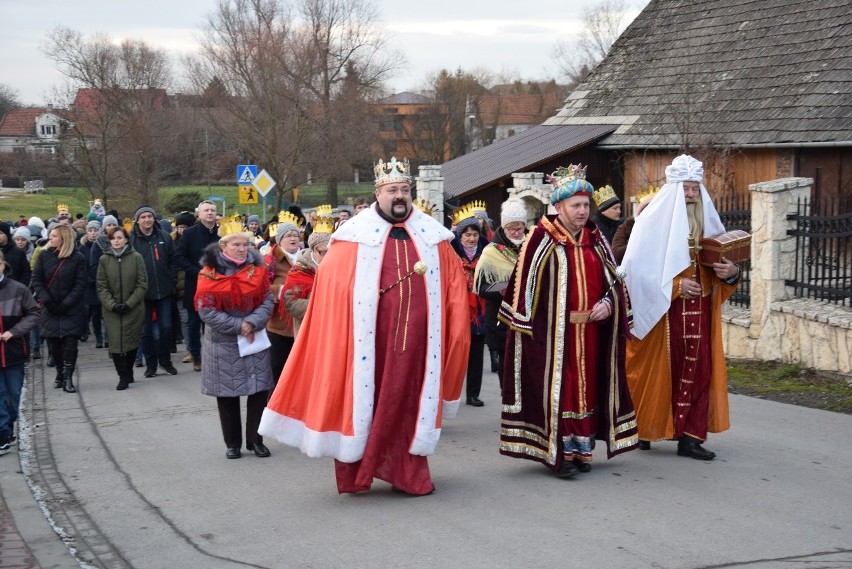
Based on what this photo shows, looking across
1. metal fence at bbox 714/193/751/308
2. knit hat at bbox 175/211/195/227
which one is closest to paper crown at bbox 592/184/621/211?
metal fence at bbox 714/193/751/308

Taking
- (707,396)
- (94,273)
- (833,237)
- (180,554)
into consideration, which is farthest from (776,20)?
(180,554)

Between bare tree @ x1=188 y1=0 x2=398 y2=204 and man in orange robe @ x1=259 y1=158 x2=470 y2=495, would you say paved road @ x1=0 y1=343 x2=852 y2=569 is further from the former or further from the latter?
bare tree @ x1=188 y1=0 x2=398 y2=204

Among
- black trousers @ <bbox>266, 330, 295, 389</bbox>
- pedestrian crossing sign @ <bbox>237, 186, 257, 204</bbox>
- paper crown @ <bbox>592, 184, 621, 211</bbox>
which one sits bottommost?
black trousers @ <bbox>266, 330, 295, 389</bbox>

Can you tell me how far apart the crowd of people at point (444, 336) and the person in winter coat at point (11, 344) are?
0.01 metres

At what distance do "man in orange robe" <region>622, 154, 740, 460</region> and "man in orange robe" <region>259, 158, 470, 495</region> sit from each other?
4.91 ft

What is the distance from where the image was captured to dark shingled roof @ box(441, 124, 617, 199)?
22.3m

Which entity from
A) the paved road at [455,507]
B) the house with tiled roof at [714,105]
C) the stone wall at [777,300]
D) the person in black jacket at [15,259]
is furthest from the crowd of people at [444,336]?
the house with tiled roof at [714,105]

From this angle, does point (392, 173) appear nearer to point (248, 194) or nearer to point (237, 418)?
point (237, 418)

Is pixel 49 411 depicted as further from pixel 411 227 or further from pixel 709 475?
pixel 709 475

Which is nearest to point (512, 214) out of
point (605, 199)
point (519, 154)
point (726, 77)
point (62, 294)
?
Result: point (605, 199)

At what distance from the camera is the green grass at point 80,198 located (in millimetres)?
43562

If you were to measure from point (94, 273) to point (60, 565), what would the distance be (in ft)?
29.3

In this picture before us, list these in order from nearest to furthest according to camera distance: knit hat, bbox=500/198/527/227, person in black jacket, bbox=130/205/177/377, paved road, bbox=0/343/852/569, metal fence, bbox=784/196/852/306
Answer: paved road, bbox=0/343/852/569, knit hat, bbox=500/198/527/227, metal fence, bbox=784/196/852/306, person in black jacket, bbox=130/205/177/377

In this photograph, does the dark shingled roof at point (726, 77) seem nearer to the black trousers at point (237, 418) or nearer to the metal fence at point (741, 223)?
the metal fence at point (741, 223)
